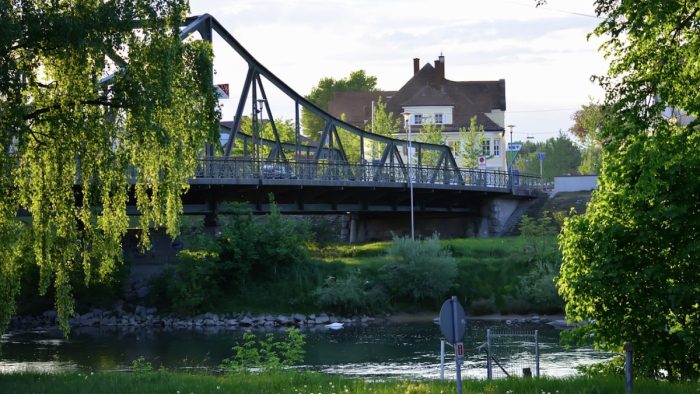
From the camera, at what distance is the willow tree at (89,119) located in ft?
54.9

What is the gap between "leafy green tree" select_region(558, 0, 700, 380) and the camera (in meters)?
15.2

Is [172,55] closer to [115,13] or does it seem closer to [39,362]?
[115,13]

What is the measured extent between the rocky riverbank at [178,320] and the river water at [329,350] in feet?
4.96

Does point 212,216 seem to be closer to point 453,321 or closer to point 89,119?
point 89,119

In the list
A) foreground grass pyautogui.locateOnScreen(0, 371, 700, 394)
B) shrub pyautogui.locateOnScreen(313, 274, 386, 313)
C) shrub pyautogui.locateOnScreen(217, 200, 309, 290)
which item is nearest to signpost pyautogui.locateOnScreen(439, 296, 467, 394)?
foreground grass pyautogui.locateOnScreen(0, 371, 700, 394)

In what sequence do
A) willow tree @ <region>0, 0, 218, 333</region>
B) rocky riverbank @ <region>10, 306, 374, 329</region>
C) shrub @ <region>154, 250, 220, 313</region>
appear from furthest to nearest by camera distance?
shrub @ <region>154, 250, 220, 313</region>
rocky riverbank @ <region>10, 306, 374, 329</region>
willow tree @ <region>0, 0, 218, 333</region>

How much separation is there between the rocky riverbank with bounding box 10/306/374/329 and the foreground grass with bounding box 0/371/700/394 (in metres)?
28.7

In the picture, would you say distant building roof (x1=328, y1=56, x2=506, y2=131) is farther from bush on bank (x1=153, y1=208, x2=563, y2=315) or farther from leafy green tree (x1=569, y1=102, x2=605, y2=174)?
bush on bank (x1=153, y1=208, x2=563, y2=315)

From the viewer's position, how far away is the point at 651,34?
1504cm

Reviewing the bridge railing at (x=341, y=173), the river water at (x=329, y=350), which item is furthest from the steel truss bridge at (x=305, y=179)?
the river water at (x=329, y=350)

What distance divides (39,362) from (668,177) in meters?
22.6

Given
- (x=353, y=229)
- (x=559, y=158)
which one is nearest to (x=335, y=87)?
(x=559, y=158)

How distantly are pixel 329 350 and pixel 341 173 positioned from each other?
66.6 feet

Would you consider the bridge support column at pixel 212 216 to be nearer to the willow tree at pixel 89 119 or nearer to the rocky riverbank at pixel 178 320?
the rocky riverbank at pixel 178 320
